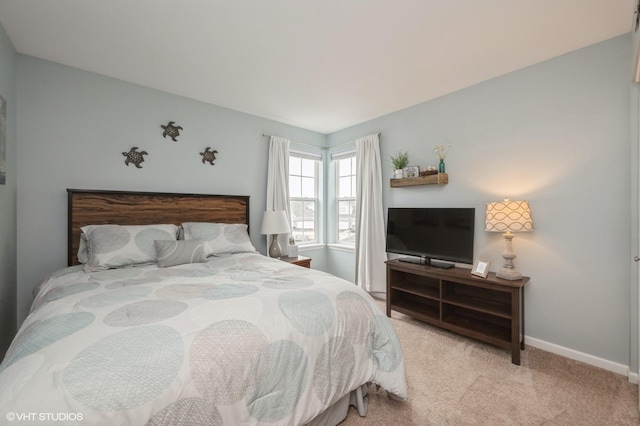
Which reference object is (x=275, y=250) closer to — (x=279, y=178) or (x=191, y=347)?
(x=279, y=178)

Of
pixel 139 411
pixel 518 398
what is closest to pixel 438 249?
pixel 518 398

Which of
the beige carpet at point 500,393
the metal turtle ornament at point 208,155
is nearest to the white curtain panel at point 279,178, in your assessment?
the metal turtle ornament at point 208,155

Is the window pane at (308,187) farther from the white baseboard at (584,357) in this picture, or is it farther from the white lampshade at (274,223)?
the white baseboard at (584,357)

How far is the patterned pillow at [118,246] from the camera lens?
7.00ft

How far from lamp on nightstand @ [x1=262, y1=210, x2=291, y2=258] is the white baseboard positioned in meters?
2.67

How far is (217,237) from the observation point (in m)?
2.79

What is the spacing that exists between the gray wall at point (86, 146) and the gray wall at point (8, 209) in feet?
0.25

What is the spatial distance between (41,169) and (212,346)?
254 cm

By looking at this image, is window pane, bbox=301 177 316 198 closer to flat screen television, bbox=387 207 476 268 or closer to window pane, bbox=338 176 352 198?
window pane, bbox=338 176 352 198

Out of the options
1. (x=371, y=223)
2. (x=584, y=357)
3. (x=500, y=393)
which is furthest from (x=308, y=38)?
(x=584, y=357)

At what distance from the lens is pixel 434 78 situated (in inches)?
104

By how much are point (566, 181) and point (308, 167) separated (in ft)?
10.3

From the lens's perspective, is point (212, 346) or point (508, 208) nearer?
point (212, 346)

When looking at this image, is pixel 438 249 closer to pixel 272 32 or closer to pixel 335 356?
pixel 335 356
